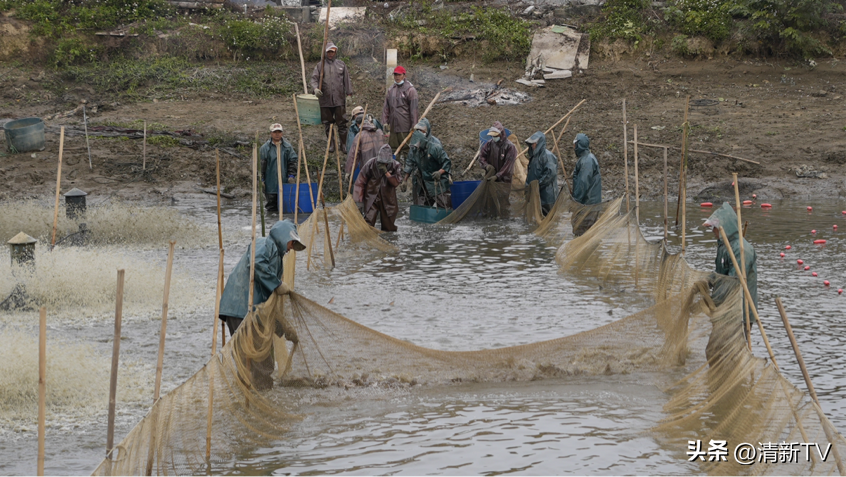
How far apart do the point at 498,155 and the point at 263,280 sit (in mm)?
7579

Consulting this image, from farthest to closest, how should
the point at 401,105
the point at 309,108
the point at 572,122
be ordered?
the point at 572,122, the point at 401,105, the point at 309,108

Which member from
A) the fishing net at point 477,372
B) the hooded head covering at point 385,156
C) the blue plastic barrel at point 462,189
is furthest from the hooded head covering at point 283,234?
the blue plastic barrel at point 462,189

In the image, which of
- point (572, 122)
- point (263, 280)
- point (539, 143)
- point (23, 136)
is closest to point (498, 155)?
point (539, 143)

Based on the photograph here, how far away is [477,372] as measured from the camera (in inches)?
240

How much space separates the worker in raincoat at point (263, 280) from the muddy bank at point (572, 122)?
9113mm

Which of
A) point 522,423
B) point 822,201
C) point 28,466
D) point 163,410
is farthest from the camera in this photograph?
point 822,201

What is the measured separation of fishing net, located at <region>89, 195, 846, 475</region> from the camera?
4449 millimetres

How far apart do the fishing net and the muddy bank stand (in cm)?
876

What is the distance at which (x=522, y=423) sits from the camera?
569 cm

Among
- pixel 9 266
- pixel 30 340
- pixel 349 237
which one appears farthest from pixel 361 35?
pixel 30 340

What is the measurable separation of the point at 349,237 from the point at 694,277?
4911 millimetres

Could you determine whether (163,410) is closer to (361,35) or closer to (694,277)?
(694,277)

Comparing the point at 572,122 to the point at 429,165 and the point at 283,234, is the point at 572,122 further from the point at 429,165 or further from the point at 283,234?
the point at 283,234

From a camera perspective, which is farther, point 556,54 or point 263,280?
point 556,54
